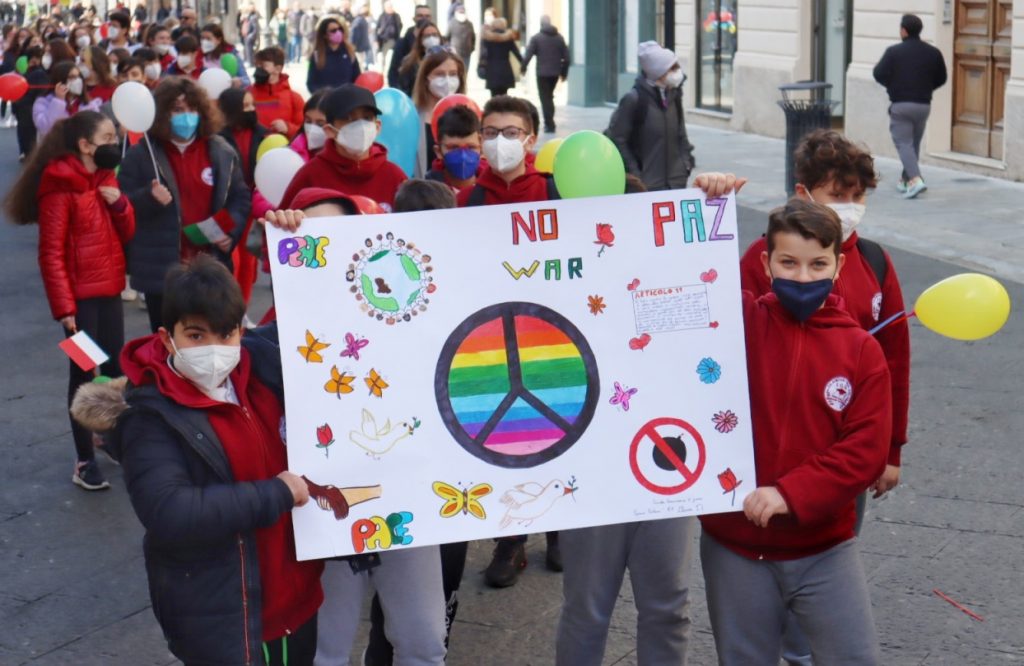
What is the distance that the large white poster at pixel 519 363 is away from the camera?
3570mm

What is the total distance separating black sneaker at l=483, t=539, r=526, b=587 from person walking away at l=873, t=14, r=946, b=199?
10.1 metres

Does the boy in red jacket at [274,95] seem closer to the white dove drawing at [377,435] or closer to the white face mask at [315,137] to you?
the white face mask at [315,137]

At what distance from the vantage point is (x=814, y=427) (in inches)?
140

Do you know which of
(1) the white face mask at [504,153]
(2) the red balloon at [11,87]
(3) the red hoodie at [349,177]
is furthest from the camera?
(2) the red balloon at [11,87]

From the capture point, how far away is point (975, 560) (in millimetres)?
5535

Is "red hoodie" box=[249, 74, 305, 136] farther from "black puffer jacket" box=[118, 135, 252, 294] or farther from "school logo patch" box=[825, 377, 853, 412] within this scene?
"school logo patch" box=[825, 377, 853, 412]

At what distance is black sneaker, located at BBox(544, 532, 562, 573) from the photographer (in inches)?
218

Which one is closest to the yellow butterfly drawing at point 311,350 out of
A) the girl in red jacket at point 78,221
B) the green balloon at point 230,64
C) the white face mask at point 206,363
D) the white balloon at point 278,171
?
the white face mask at point 206,363

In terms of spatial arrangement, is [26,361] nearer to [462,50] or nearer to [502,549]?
[502,549]

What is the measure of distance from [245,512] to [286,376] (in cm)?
39

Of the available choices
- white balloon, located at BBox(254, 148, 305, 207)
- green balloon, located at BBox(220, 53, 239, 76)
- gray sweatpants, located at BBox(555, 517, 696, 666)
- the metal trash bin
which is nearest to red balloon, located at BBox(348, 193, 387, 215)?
gray sweatpants, located at BBox(555, 517, 696, 666)

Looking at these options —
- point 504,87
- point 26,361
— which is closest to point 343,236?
point 26,361

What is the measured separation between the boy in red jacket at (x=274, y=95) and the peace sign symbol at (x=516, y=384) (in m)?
8.20

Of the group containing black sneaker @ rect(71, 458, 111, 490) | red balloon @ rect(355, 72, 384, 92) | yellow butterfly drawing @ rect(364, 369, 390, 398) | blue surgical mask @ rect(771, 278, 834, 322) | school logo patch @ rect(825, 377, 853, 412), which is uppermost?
blue surgical mask @ rect(771, 278, 834, 322)
